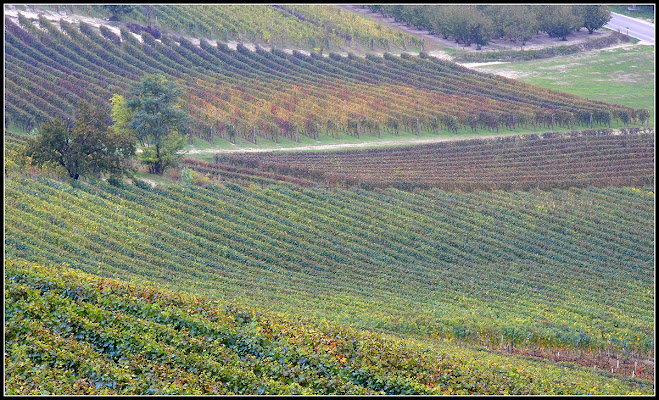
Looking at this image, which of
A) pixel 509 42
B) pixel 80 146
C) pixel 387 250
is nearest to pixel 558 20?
pixel 509 42

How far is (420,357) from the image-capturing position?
20.3 m

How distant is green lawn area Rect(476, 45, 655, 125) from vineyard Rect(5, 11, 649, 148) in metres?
6.51

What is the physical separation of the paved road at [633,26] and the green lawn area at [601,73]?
545cm

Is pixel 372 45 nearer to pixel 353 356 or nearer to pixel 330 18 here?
pixel 330 18

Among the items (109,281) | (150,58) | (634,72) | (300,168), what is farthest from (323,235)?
(634,72)

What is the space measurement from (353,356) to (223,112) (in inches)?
2157

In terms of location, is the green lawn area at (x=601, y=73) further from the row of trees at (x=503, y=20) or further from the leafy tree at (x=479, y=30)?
the leafy tree at (x=479, y=30)

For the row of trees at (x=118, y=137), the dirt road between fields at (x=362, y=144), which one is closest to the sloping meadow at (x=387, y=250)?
the row of trees at (x=118, y=137)

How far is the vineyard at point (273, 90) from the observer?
2746 inches

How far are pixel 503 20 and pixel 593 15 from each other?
49.7 ft

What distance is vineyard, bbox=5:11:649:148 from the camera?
69750mm

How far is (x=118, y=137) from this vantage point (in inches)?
1805

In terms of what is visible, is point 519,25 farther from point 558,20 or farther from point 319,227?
point 319,227

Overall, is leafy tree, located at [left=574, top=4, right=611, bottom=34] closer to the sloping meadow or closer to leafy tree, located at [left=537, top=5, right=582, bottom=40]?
leafy tree, located at [left=537, top=5, right=582, bottom=40]
